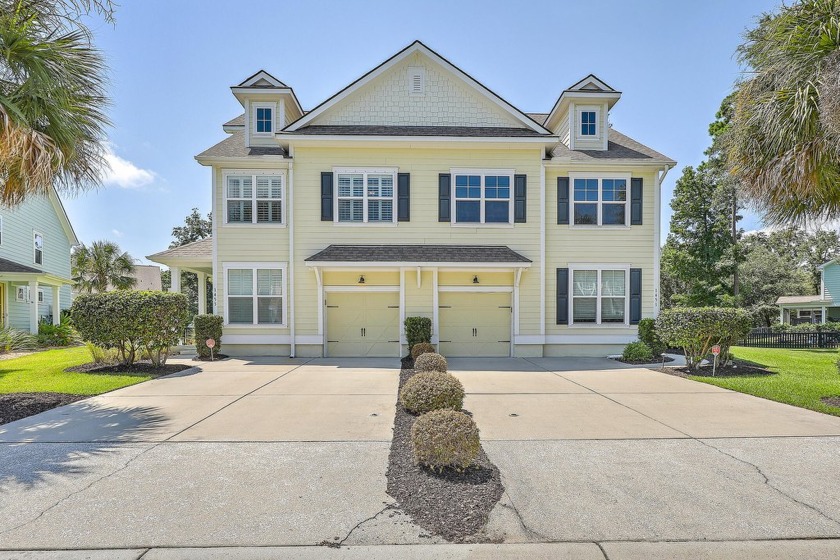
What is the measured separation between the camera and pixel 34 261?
21.4 meters

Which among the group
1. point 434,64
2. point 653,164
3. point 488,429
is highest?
point 434,64

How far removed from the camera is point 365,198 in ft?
45.5

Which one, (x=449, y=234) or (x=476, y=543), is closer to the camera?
(x=476, y=543)

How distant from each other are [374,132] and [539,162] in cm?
533

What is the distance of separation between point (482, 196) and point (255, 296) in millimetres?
7889

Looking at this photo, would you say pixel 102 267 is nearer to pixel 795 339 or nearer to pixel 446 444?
pixel 446 444

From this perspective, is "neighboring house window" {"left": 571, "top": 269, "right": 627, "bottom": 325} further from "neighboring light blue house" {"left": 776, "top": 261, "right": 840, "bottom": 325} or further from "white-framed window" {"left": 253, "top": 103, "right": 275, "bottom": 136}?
"neighboring light blue house" {"left": 776, "top": 261, "right": 840, "bottom": 325}

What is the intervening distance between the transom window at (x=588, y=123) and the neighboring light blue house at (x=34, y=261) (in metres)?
21.9

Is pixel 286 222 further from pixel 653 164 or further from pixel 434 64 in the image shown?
pixel 653 164

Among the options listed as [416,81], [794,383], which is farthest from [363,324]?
[794,383]

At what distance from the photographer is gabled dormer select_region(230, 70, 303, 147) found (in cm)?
1434

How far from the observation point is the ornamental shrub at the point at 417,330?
13031 mm

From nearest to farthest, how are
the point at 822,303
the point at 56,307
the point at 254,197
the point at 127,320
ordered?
the point at 127,320, the point at 254,197, the point at 56,307, the point at 822,303

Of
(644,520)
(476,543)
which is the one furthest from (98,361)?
(644,520)
